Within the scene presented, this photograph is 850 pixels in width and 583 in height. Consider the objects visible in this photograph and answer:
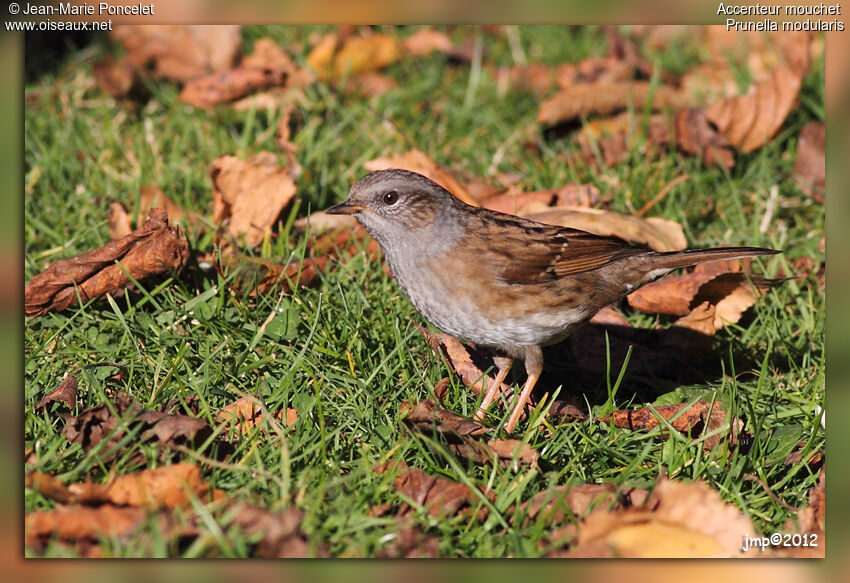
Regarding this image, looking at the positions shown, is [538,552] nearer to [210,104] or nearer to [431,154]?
[431,154]

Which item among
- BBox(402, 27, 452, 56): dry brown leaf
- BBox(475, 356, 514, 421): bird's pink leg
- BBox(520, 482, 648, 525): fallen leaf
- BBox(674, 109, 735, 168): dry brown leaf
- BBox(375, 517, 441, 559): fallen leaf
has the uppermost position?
BBox(402, 27, 452, 56): dry brown leaf

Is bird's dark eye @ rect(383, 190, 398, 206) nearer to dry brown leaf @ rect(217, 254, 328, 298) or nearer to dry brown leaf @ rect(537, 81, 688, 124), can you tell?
dry brown leaf @ rect(217, 254, 328, 298)

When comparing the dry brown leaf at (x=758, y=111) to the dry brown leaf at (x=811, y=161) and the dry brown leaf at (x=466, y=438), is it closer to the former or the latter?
the dry brown leaf at (x=811, y=161)

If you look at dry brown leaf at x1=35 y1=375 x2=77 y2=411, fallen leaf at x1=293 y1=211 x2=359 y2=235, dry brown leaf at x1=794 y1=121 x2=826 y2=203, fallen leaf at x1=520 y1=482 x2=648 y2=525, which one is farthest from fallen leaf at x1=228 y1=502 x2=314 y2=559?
dry brown leaf at x1=794 y1=121 x2=826 y2=203

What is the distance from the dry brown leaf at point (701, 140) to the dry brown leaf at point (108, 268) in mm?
3212

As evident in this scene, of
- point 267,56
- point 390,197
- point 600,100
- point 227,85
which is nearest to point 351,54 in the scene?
point 267,56

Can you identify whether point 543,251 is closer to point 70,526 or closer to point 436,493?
point 436,493

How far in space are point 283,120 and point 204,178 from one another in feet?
2.57

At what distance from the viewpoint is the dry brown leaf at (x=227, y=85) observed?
20.0 ft

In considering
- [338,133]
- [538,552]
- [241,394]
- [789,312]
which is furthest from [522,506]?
[338,133]

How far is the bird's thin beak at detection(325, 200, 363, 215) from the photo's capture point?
13.2 ft

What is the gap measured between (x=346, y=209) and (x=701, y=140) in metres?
2.69

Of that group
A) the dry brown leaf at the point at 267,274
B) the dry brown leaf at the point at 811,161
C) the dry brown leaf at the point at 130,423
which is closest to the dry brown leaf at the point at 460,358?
the dry brown leaf at the point at 267,274

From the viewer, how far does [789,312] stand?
4695mm
